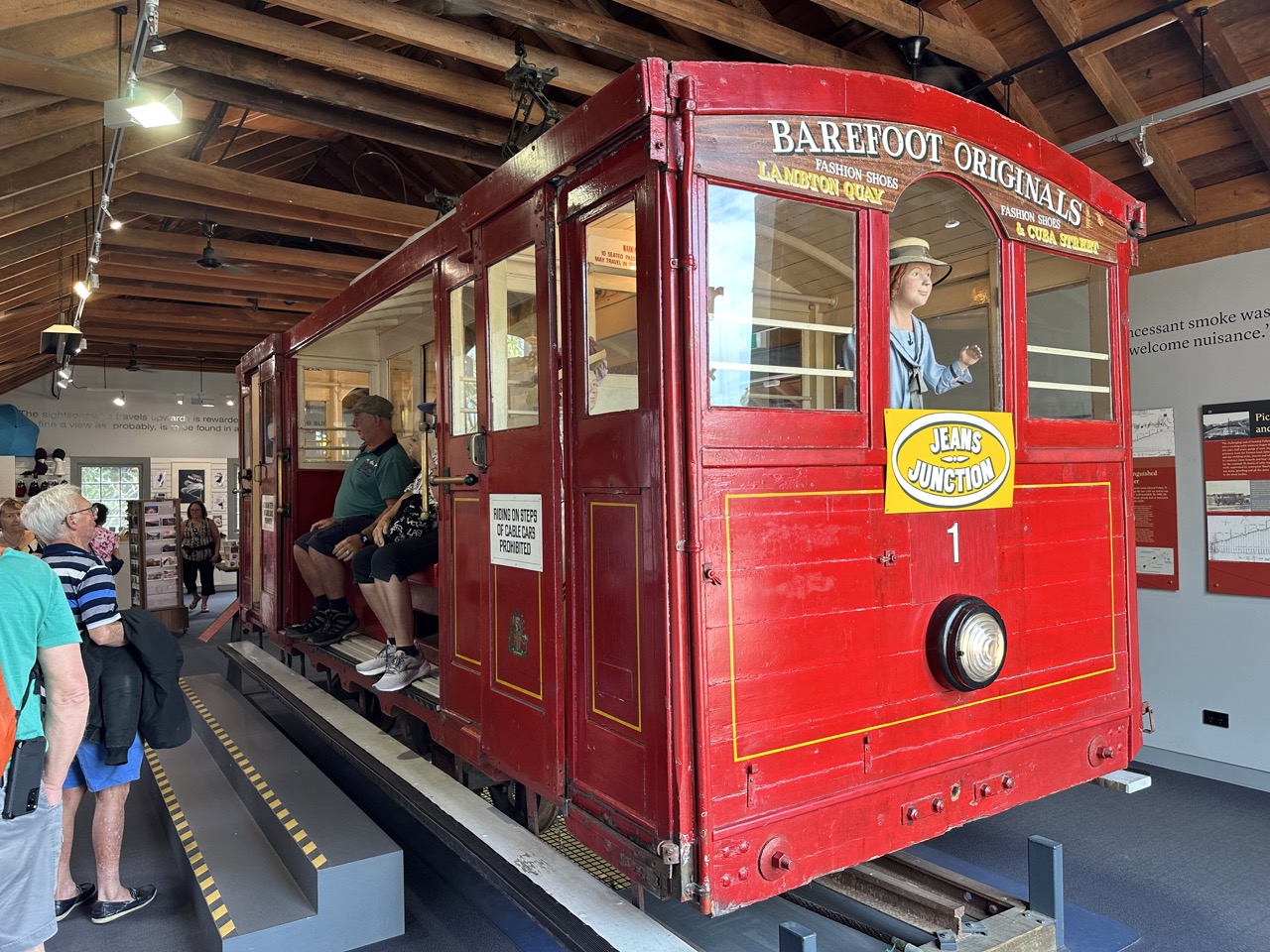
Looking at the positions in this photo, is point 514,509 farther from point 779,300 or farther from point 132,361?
point 132,361

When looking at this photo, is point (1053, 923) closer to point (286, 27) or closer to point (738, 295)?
point (738, 295)

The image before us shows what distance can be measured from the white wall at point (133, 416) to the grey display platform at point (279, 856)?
479 inches

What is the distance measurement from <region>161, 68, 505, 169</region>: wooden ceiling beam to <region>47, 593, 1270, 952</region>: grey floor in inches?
174

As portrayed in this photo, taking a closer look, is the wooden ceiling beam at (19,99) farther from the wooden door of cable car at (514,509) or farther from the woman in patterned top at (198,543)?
the woman in patterned top at (198,543)

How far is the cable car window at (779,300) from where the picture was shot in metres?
2.40

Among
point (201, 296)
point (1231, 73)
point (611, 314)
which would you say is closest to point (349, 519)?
point (611, 314)

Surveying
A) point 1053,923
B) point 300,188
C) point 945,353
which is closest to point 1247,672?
point 1053,923

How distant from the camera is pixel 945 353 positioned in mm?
3176

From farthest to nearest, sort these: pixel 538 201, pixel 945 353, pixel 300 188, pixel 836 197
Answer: pixel 300 188
pixel 945 353
pixel 538 201
pixel 836 197

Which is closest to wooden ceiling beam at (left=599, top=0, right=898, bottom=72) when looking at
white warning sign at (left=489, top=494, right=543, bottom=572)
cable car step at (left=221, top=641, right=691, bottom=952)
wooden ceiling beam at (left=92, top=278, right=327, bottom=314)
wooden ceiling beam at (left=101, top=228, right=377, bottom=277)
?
white warning sign at (left=489, top=494, right=543, bottom=572)

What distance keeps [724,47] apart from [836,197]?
3586 mm

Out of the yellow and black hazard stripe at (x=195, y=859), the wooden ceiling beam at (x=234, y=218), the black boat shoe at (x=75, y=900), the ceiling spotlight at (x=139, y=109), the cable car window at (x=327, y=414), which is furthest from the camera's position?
the wooden ceiling beam at (x=234, y=218)

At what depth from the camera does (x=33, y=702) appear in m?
2.74

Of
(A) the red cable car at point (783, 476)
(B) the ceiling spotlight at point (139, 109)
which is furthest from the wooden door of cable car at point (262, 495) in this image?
(A) the red cable car at point (783, 476)
